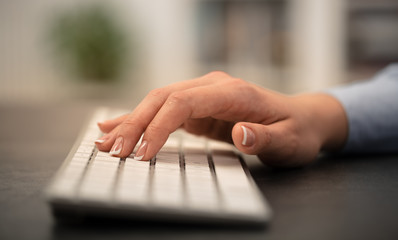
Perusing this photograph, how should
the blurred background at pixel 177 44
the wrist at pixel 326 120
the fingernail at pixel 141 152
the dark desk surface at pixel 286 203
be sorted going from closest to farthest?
1. the dark desk surface at pixel 286 203
2. the fingernail at pixel 141 152
3. the wrist at pixel 326 120
4. the blurred background at pixel 177 44

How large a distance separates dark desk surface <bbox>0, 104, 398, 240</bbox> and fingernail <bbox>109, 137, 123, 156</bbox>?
9 centimetres

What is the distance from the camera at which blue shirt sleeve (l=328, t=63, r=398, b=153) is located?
715mm

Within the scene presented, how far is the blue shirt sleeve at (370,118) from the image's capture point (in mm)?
715

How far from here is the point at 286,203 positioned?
42 centimetres

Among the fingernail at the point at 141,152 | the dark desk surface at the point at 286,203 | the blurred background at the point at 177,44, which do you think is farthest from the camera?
the blurred background at the point at 177,44

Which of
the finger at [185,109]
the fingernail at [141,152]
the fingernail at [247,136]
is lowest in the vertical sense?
the fingernail at [141,152]

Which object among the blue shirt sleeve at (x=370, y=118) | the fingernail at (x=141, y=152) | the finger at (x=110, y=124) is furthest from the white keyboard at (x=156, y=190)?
the blue shirt sleeve at (x=370, y=118)

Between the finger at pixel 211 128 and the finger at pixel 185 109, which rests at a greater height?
the finger at pixel 185 109

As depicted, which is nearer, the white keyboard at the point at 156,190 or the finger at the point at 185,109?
the white keyboard at the point at 156,190

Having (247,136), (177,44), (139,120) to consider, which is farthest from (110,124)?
(177,44)

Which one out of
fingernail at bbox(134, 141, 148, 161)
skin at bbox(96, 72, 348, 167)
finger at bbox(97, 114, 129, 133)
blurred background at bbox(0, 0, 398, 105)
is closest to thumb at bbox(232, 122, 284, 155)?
skin at bbox(96, 72, 348, 167)

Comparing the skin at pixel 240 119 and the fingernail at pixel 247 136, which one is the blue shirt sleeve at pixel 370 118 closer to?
the skin at pixel 240 119

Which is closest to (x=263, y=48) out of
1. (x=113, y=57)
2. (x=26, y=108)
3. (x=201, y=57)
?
(x=201, y=57)

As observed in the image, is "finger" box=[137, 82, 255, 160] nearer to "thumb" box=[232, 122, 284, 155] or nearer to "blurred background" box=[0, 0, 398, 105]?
"thumb" box=[232, 122, 284, 155]
